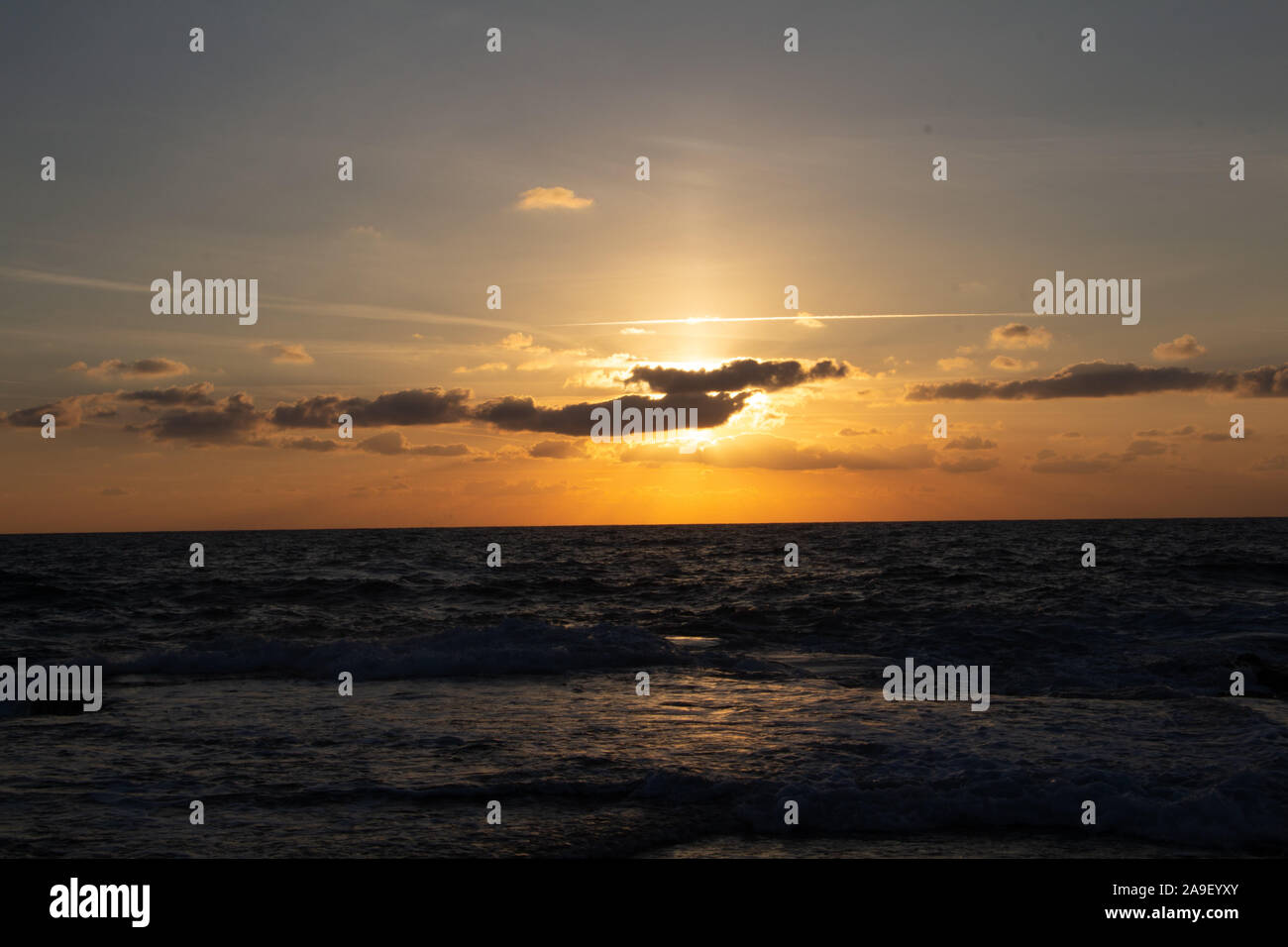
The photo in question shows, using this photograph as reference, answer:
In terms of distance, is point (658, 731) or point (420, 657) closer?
point (658, 731)

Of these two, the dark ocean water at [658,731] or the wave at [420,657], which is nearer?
the dark ocean water at [658,731]

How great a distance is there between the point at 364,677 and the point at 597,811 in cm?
1259

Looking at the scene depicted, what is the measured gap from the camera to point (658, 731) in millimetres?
14633

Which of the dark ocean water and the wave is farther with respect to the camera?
the wave

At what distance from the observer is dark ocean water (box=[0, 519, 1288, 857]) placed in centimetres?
995

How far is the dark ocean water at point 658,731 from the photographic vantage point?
995cm
